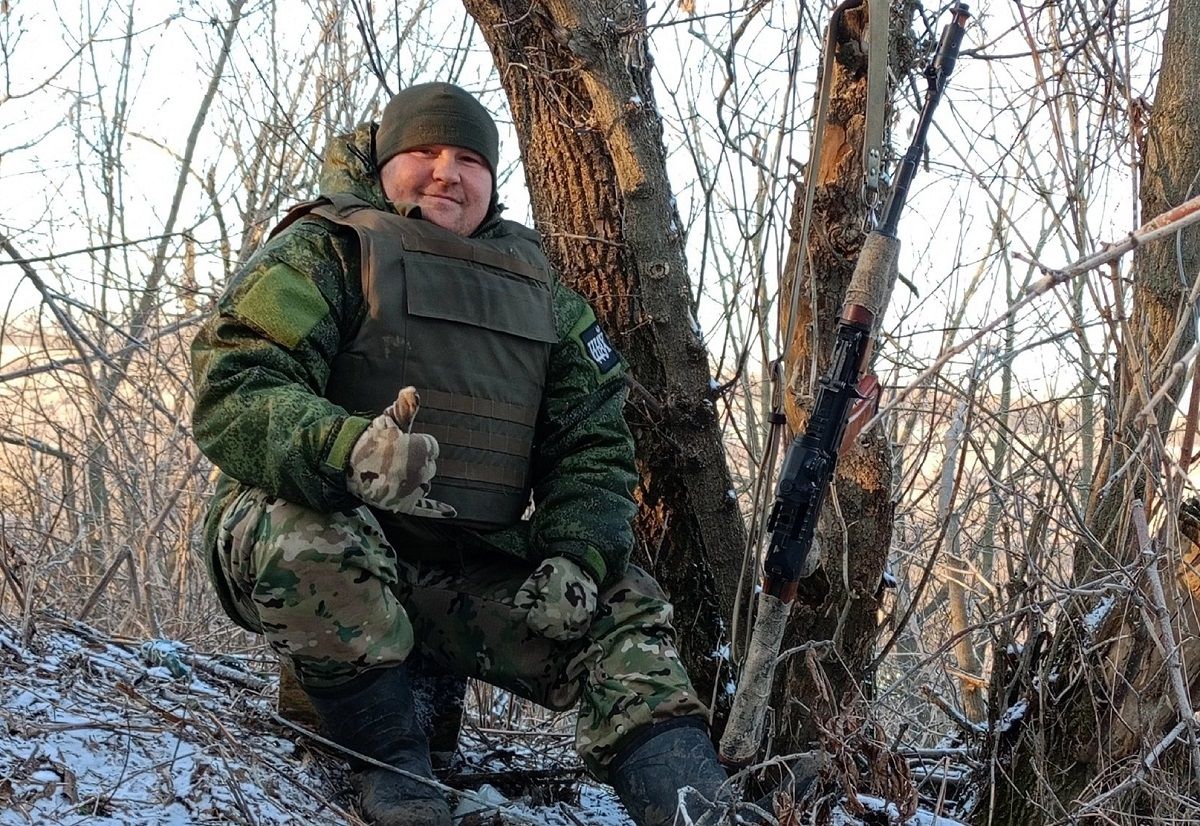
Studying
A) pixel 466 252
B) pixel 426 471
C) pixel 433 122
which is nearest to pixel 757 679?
pixel 426 471

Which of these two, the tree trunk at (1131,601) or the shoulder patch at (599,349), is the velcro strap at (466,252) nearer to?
the shoulder patch at (599,349)

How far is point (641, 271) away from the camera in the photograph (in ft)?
10.4

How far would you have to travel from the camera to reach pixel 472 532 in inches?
107

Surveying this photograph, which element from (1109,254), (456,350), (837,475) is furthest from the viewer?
(837,475)

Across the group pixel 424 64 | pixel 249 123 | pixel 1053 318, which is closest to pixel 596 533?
pixel 1053 318

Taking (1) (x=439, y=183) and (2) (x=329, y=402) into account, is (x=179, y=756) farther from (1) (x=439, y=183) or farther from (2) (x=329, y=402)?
(1) (x=439, y=183)

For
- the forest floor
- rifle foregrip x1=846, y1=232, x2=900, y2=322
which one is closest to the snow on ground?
the forest floor

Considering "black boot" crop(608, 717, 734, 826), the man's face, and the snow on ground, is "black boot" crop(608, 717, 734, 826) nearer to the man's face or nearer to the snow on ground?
the snow on ground

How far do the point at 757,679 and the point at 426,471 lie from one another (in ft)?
2.50

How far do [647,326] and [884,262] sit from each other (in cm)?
116

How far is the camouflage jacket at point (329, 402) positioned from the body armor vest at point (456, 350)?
0.20 feet

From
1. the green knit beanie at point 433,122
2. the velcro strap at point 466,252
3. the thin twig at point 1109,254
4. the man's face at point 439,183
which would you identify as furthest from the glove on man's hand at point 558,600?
the thin twig at point 1109,254

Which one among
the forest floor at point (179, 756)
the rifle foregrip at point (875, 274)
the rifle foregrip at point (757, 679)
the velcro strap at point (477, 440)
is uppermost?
the rifle foregrip at point (875, 274)

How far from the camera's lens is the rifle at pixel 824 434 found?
2.05m
